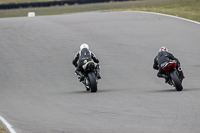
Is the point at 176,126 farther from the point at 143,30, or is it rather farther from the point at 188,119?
the point at 143,30

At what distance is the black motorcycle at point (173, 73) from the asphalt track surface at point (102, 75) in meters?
0.23

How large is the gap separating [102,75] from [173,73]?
13.9 ft

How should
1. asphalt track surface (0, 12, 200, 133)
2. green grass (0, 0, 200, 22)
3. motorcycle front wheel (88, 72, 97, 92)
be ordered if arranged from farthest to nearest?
green grass (0, 0, 200, 22), motorcycle front wheel (88, 72, 97, 92), asphalt track surface (0, 12, 200, 133)

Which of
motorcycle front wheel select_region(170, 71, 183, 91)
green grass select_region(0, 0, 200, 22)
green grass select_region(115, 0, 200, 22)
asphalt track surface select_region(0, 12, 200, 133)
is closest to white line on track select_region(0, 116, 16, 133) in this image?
asphalt track surface select_region(0, 12, 200, 133)

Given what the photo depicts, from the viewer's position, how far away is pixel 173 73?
12859 mm

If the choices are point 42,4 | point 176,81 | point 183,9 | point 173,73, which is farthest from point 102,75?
point 42,4

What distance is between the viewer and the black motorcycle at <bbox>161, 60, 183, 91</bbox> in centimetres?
1266

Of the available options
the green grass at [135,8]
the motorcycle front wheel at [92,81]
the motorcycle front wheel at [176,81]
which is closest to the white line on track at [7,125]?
the motorcycle front wheel at [92,81]

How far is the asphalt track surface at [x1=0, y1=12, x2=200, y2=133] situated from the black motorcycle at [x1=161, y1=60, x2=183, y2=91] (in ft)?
0.77

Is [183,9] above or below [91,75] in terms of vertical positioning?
above

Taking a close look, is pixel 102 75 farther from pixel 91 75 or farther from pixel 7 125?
pixel 7 125

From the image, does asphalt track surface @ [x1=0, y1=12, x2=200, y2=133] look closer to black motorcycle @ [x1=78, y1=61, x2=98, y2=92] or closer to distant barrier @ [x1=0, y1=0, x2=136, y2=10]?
black motorcycle @ [x1=78, y1=61, x2=98, y2=92]

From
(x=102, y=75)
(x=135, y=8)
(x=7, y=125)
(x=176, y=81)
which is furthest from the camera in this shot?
(x=135, y=8)

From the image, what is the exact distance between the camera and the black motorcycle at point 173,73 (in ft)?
41.5
